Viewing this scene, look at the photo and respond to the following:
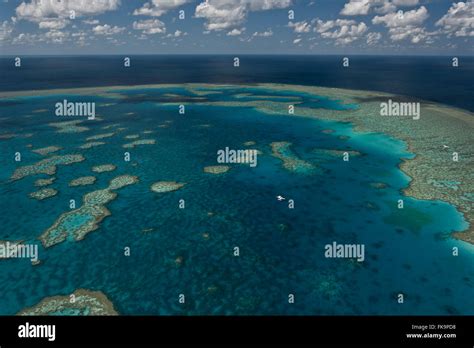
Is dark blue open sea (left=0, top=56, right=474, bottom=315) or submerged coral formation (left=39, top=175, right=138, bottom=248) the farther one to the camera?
submerged coral formation (left=39, top=175, right=138, bottom=248)

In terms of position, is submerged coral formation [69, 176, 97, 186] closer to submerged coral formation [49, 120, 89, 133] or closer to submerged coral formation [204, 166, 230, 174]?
submerged coral formation [204, 166, 230, 174]

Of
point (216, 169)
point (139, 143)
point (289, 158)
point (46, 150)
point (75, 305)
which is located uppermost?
point (139, 143)

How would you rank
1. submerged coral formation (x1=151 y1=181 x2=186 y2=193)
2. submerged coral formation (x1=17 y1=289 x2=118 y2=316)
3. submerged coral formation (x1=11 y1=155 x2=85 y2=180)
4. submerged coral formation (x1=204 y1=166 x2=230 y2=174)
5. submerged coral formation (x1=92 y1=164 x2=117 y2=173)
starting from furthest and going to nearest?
1. submerged coral formation (x1=204 y1=166 x2=230 y2=174)
2. submerged coral formation (x1=92 y1=164 x2=117 y2=173)
3. submerged coral formation (x1=11 y1=155 x2=85 y2=180)
4. submerged coral formation (x1=151 y1=181 x2=186 y2=193)
5. submerged coral formation (x1=17 y1=289 x2=118 y2=316)

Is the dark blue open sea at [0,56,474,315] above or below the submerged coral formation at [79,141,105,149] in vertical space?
below

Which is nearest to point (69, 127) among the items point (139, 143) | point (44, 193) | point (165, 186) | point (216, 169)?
point (139, 143)

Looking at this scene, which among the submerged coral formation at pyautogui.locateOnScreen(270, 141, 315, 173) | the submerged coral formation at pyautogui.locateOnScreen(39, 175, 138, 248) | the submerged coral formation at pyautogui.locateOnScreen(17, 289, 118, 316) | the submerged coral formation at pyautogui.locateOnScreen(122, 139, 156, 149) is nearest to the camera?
the submerged coral formation at pyautogui.locateOnScreen(17, 289, 118, 316)

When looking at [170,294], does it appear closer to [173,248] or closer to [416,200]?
[173,248]

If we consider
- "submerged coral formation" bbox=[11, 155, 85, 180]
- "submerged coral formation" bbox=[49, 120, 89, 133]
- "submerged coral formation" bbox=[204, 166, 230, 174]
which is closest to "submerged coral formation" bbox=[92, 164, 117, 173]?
"submerged coral formation" bbox=[11, 155, 85, 180]

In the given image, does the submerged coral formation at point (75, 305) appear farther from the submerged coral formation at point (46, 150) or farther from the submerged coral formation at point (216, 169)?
the submerged coral formation at point (46, 150)

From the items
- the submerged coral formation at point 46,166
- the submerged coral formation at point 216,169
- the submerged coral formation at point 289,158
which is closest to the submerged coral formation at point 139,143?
the submerged coral formation at point 46,166

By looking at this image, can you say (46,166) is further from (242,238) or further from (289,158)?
(289,158)
